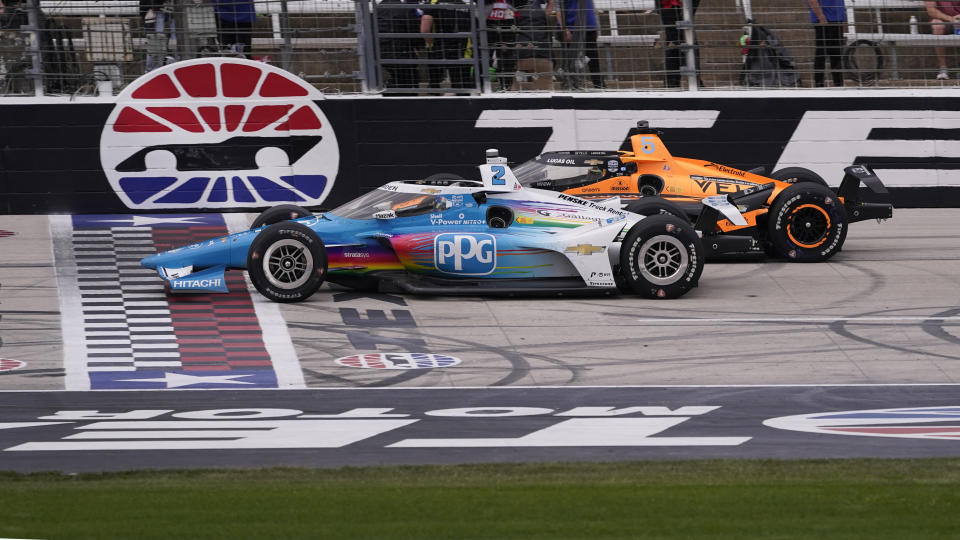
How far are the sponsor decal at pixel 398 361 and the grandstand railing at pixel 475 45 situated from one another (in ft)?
26.9

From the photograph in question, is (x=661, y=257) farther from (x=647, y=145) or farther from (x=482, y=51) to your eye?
(x=482, y=51)

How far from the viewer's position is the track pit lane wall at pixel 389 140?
18.3 meters

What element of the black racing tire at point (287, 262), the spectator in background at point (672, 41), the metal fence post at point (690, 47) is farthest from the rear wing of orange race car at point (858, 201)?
the black racing tire at point (287, 262)

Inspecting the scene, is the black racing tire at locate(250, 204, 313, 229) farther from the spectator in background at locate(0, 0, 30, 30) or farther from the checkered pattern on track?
the spectator in background at locate(0, 0, 30, 30)

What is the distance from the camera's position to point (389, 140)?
18781 millimetres

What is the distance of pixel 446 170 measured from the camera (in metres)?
18.8

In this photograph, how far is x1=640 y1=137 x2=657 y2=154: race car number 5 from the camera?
16.1 metres

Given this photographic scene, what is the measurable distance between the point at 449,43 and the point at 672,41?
3.12 metres

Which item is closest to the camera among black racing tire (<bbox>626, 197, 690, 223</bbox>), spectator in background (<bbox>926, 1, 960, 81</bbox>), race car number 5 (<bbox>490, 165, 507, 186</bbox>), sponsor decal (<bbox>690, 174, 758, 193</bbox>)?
race car number 5 (<bbox>490, 165, 507, 186</bbox>)

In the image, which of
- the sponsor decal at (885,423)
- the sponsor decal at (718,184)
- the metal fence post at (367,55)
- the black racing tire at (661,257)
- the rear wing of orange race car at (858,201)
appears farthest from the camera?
the metal fence post at (367,55)

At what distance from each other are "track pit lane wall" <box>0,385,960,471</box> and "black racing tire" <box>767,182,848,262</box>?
5038 mm

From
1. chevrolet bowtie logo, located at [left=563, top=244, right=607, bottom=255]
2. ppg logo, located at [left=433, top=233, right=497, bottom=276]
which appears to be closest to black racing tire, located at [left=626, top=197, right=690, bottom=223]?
chevrolet bowtie logo, located at [left=563, top=244, right=607, bottom=255]

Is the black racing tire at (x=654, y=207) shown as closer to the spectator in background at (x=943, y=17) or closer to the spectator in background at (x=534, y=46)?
the spectator in background at (x=534, y=46)

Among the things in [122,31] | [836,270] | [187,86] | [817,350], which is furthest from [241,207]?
[817,350]
